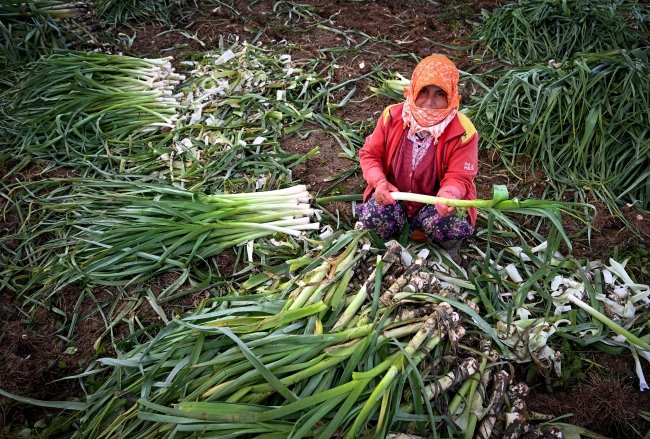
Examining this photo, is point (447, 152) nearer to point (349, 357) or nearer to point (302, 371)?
point (349, 357)

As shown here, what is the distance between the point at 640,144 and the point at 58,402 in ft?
10.2

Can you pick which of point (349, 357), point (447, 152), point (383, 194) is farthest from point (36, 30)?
point (349, 357)

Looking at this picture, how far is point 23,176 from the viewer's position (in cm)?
283

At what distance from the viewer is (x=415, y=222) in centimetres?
234

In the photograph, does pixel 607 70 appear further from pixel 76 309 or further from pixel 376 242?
pixel 76 309

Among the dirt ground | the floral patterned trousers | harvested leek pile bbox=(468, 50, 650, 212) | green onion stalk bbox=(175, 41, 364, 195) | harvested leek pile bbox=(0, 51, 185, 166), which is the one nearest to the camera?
the dirt ground

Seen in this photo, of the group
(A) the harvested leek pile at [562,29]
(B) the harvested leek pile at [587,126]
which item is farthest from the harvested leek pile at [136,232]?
(A) the harvested leek pile at [562,29]

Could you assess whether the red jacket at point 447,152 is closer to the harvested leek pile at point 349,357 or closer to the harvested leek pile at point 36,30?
the harvested leek pile at point 349,357

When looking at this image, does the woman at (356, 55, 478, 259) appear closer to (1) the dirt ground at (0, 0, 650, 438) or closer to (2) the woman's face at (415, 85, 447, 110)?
(2) the woman's face at (415, 85, 447, 110)

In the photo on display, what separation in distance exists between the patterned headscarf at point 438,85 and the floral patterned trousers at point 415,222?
0.36 metres

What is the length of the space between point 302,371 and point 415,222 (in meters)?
1.04

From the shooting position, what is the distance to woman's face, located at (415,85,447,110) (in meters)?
2.01

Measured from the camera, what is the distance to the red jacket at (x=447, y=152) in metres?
2.08

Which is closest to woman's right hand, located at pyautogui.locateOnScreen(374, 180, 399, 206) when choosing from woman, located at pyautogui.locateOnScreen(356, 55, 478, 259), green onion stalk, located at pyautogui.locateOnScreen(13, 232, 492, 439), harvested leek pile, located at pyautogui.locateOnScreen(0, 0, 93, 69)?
woman, located at pyautogui.locateOnScreen(356, 55, 478, 259)
